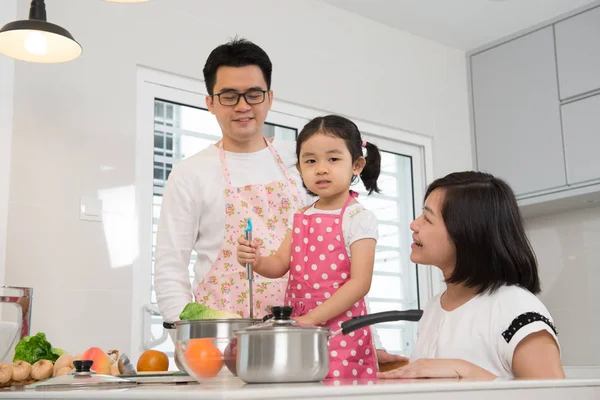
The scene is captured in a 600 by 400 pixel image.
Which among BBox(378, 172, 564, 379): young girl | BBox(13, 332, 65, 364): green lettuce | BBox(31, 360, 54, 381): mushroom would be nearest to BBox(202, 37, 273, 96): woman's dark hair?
BBox(378, 172, 564, 379): young girl

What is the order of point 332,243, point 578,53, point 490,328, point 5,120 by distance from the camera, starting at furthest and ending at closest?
point 578,53 < point 5,120 < point 332,243 < point 490,328

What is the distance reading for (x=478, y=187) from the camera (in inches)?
52.7

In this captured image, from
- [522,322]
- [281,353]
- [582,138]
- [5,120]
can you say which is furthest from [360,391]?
[582,138]

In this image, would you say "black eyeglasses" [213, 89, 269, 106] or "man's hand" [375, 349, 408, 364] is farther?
"black eyeglasses" [213, 89, 269, 106]

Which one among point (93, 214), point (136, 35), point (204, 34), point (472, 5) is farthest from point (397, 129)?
A: point (93, 214)

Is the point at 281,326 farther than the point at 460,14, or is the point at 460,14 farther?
the point at 460,14

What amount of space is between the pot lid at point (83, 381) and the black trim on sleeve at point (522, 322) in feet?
1.99

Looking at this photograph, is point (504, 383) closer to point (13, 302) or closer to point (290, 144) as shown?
point (13, 302)

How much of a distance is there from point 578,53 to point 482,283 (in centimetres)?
252

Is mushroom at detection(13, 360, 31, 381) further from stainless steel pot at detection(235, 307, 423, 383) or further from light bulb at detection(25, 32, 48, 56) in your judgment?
light bulb at detection(25, 32, 48, 56)

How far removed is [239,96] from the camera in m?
1.83

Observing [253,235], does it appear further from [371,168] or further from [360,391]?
[360,391]

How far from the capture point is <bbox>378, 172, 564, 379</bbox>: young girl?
1.15m

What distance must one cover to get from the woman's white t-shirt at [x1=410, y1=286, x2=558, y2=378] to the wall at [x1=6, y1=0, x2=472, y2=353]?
1.49 m
